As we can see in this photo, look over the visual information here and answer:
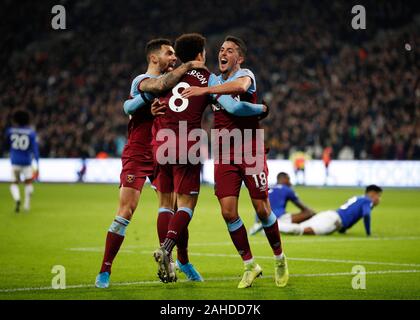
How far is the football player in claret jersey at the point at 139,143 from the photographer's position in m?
9.35

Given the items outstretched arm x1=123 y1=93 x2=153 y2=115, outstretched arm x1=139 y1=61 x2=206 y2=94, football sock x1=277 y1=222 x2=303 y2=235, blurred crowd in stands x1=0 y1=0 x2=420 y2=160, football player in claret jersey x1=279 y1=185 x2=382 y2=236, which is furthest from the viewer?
blurred crowd in stands x1=0 y1=0 x2=420 y2=160

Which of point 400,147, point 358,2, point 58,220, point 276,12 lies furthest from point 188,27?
point 58,220

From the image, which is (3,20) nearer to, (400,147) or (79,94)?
(79,94)

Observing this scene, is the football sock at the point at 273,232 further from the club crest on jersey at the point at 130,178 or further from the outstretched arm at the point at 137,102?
the outstretched arm at the point at 137,102

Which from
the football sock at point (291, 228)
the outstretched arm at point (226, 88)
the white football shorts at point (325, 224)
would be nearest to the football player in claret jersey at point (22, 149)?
the football sock at point (291, 228)

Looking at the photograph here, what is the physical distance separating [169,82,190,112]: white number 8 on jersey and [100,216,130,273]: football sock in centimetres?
135

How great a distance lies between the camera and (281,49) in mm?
43406

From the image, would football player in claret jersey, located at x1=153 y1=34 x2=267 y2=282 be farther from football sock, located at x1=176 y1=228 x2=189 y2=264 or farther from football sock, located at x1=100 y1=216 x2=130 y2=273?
football sock, located at x1=100 y1=216 x2=130 y2=273

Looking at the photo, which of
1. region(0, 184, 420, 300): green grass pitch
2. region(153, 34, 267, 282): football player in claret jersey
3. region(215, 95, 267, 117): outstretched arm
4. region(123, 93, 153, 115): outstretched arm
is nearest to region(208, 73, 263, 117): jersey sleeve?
region(215, 95, 267, 117): outstretched arm

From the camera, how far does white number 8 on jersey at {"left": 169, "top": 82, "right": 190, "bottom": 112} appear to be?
9.48m

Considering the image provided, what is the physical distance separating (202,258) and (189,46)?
4086 millimetres

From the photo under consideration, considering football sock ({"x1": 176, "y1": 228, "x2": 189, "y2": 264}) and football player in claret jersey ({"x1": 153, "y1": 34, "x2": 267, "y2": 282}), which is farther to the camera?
football sock ({"x1": 176, "y1": 228, "x2": 189, "y2": 264})

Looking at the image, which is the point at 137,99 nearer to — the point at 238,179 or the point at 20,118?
the point at 238,179

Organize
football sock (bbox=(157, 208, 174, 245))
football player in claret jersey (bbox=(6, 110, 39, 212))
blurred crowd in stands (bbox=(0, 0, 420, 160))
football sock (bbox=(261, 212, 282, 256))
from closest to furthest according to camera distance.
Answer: football sock (bbox=(261, 212, 282, 256)) < football sock (bbox=(157, 208, 174, 245)) < football player in claret jersey (bbox=(6, 110, 39, 212)) < blurred crowd in stands (bbox=(0, 0, 420, 160))
